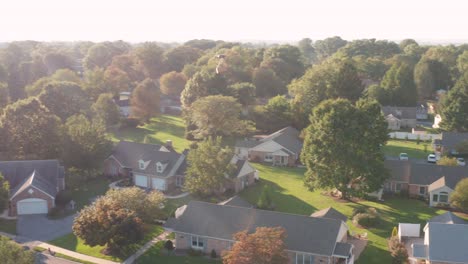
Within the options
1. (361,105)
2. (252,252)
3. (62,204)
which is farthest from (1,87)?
(252,252)

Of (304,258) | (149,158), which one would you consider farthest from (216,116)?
(304,258)

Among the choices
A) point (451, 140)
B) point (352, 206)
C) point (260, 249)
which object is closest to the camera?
point (260, 249)

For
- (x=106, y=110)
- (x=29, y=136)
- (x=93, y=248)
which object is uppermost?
(x=29, y=136)

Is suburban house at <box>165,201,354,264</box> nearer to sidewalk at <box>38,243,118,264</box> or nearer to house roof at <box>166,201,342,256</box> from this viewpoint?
house roof at <box>166,201,342,256</box>

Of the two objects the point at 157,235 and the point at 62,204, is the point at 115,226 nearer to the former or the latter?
the point at 157,235

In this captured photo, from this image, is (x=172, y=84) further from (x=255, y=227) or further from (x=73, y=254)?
(x=255, y=227)

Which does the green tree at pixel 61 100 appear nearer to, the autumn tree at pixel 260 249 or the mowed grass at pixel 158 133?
the mowed grass at pixel 158 133

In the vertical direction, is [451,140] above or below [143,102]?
below

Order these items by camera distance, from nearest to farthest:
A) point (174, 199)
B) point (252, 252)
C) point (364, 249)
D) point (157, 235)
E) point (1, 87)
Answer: point (252, 252)
point (364, 249)
point (157, 235)
point (174, 199)
point (1, 87)
